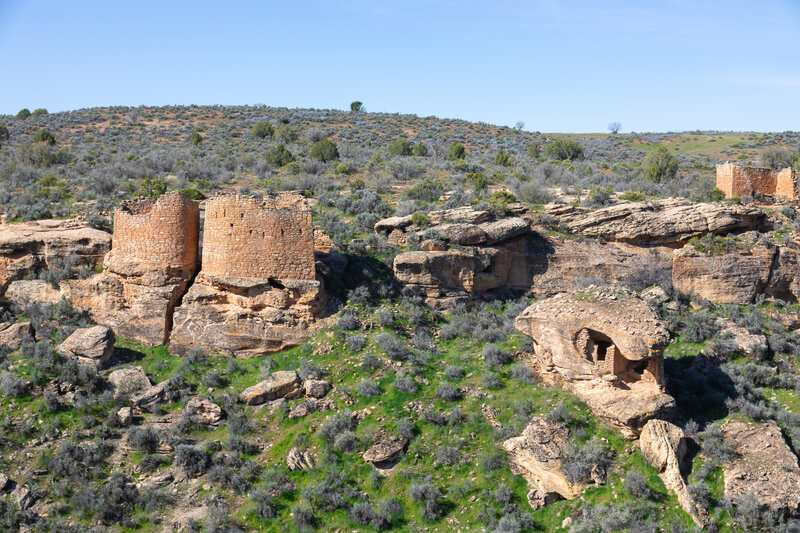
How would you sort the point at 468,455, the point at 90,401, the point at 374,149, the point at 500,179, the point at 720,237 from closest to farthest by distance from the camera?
the point at 468,455 → the point at 90,401 → the point at 720,237 → the point at 500,179 → the point at 374,149

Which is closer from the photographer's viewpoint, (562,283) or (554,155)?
(562,283)

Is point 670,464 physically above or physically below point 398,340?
below

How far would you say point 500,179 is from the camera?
30.9m

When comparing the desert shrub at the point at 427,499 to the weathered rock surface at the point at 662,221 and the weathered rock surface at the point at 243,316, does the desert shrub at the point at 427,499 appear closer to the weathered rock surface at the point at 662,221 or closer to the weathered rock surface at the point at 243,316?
the weathered rock surface at the point at 243,316

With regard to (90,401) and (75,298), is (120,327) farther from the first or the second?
(90,401)

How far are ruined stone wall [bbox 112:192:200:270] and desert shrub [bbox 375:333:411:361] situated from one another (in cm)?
586

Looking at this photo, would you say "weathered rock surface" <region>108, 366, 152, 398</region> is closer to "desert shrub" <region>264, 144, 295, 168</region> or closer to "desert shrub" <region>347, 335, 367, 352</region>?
"desert shrub" <region>347, 335, 367, 352</region>

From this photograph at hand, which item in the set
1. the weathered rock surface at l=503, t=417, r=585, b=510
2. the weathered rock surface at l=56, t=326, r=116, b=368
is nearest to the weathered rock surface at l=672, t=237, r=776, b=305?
the weathered rock surface at l=503, t=417, r=585, b=510

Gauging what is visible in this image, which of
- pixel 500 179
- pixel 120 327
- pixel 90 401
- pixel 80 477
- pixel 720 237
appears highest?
pixel 500 179

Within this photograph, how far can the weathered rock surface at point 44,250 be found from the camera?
18578 mm

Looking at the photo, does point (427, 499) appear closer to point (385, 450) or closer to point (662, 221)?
point (385, 450)

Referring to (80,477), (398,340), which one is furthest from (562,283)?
(80,477)

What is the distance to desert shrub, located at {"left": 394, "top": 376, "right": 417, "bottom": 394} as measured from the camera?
50.6 feet

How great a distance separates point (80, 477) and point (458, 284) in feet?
37.9
